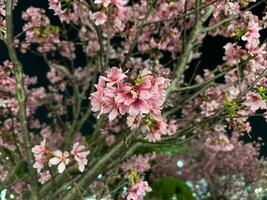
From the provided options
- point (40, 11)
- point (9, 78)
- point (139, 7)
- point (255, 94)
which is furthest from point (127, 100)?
point (139, 7)

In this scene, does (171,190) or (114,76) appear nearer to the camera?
(114,76)

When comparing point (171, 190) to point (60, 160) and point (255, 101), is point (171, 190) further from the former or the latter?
point (60, 160)

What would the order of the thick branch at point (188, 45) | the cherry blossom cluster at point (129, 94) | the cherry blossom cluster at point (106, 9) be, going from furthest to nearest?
the thick branch at point (188, 45) → the cherry blossom cluster at point (106, 9) → the cherry blossom cluster at point (129, 94)

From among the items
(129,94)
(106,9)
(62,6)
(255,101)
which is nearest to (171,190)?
(255,101)

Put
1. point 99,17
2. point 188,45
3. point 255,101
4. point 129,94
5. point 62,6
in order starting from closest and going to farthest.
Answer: point 129,94
point 99,17
point 62,6
point 255,101
point 188,45

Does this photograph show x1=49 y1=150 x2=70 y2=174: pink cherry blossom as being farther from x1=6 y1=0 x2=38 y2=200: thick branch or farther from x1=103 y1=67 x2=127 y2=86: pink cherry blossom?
x1=103 y1=67 x2=127 y2=86: pink cherry blossom

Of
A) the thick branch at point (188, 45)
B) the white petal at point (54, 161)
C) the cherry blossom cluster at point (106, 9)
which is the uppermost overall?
the thick branch at point (188, 45)

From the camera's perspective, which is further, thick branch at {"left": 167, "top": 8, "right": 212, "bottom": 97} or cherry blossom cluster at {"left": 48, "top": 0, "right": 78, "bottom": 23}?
thick branch at {"left": 167, "top": 8, "right": 212, "bottom": 97}

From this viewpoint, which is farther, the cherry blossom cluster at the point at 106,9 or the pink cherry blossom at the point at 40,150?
the pink cherry blossom at the point at 40,150

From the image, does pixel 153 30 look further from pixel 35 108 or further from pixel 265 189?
pixel 265 189

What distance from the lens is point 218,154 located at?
2323cm

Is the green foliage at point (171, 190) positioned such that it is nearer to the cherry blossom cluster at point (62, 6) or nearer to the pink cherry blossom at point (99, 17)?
the cherry blossom cluster at point (62, 6)

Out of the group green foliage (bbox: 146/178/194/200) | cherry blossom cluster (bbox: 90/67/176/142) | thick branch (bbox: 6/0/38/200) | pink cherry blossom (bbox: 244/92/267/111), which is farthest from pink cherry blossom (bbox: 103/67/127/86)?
green foliage (bbox: 146/178/194/200)

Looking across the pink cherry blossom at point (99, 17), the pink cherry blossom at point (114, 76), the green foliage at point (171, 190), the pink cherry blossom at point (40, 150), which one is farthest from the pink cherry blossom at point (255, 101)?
the green foliage at point (171, 190)
